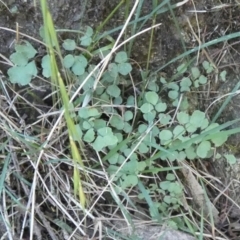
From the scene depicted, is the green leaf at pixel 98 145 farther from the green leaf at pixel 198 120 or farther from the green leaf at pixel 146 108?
the green leaf at pixel 198 120

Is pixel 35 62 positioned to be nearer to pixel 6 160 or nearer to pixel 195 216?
pixel 6 160

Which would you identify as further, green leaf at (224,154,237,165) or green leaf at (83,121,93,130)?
green leaf at (224,154,237,165)

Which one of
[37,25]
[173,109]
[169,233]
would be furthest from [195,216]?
[37,25]

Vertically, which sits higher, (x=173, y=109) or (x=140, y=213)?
(x=173, y=109)

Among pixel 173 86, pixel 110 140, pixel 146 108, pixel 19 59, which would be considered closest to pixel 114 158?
pixel 110 140

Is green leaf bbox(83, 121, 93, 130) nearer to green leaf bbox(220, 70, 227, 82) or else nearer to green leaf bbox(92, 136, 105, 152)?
green leaf bbox(92, 136, 105, 152)

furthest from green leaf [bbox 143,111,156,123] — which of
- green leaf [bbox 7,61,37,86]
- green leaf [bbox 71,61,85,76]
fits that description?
green leaf [bbox 7,61,37,86]

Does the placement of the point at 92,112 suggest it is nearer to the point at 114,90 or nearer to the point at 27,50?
the point at 114,90

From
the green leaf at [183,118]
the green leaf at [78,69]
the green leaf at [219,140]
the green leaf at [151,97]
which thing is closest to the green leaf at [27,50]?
the green leaf at [78,69]
